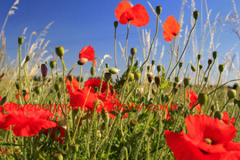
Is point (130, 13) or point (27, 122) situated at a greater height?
point (130, 13)

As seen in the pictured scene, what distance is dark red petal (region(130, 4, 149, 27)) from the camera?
0.82 metres

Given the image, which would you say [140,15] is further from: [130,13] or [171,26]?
[171,26]

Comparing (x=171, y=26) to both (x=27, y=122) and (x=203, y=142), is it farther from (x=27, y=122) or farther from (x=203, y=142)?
(x=27, y=122)

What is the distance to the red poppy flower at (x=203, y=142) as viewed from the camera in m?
0.43

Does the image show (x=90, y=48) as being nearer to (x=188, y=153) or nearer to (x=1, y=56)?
(x=188, y=153)

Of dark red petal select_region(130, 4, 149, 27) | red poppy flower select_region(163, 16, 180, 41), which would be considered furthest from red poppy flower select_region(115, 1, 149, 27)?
red poppy flower select_region(163, 16, 180, 41)

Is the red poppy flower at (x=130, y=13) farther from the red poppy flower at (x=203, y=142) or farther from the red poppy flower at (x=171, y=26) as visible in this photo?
the red poppy flower at (x=203, y=142)

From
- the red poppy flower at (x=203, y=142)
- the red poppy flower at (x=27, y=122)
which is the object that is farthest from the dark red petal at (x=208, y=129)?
the red poppy flower at (x=27, y=122)

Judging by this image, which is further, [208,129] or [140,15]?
[140,15]

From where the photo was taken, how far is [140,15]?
836 mm

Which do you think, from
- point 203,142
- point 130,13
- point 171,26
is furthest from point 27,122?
point 171,26

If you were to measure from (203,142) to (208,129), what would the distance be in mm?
100

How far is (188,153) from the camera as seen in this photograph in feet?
1.45

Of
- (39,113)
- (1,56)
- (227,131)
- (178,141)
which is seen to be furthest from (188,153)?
(1,56)
